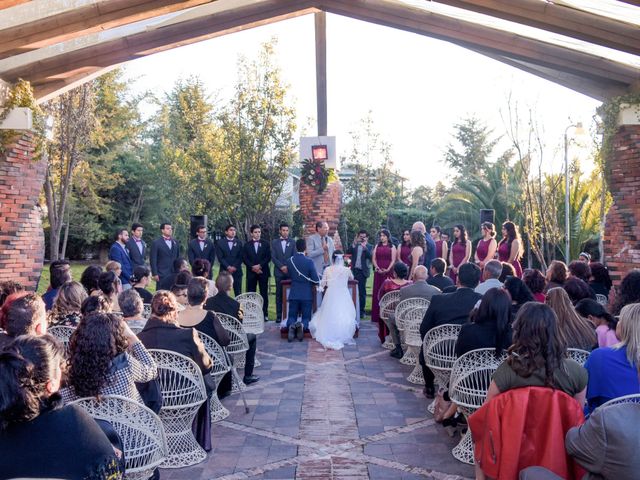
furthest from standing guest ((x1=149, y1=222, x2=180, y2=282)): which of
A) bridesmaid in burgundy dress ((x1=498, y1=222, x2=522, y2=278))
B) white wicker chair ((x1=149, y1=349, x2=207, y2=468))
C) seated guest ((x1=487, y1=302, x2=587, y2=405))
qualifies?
seated guest ((x1=487, y1=302, x2=587, y2=405))

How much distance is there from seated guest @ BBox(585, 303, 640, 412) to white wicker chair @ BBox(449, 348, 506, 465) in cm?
81

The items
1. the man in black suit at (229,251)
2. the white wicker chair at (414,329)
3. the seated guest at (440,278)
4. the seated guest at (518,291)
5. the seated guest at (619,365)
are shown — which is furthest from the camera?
the man in black suit at (229,251)

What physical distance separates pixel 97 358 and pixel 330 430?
8.01 ft

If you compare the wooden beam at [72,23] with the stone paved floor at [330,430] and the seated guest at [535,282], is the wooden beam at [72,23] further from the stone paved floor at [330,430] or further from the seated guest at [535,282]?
the seated guest at [535,282]

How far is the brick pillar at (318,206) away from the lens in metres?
13.2

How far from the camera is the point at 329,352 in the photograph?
799 cm

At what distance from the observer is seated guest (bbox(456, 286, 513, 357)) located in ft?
13.2

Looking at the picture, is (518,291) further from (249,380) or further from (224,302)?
(249,380)

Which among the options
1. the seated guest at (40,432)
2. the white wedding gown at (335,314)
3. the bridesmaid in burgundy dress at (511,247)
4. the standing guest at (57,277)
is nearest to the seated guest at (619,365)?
the seated guest at (40,432)

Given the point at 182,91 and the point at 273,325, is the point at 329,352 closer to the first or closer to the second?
the point at 273,325

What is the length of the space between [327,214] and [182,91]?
12614mm

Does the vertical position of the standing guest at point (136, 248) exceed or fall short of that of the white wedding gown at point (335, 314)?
it exceeds it

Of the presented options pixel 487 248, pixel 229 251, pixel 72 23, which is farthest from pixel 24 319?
pixel 487 248

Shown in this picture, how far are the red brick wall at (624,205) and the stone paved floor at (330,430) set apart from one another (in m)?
3.62
